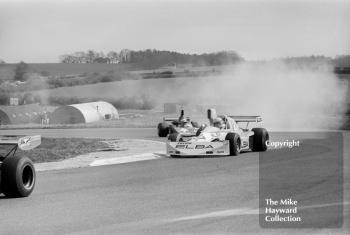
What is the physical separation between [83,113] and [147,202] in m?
48.2

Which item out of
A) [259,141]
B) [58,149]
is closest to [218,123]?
[259,141]

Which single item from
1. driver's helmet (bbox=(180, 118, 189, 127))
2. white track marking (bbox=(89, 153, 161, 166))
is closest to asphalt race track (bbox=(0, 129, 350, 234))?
white track marking (bbox=(89, 153, 161, 166))

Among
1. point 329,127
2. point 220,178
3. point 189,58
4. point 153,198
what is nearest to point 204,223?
point 153,198

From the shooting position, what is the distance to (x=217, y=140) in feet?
81.5

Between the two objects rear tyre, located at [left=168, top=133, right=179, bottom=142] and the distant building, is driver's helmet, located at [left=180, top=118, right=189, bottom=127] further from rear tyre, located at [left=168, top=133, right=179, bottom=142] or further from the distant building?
the distant building

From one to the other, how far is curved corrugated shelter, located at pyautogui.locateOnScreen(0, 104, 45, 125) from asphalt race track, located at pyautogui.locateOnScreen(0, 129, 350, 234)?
4247cm

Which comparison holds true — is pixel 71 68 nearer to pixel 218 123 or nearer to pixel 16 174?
pixel 218 123

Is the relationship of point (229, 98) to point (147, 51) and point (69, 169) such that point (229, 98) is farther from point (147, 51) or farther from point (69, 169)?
point (69, 169)

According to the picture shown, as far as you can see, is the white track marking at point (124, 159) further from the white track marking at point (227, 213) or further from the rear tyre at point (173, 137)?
the white track marking at point (227, 213)

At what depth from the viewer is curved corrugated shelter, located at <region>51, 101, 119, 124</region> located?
62.0 metres

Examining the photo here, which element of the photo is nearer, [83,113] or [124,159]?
[124,159]

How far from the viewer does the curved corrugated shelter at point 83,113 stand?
203ft

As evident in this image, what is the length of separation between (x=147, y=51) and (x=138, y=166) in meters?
42.7

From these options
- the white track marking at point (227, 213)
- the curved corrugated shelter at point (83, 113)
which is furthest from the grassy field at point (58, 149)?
the curved corrugated shelter at point (83, 113)
